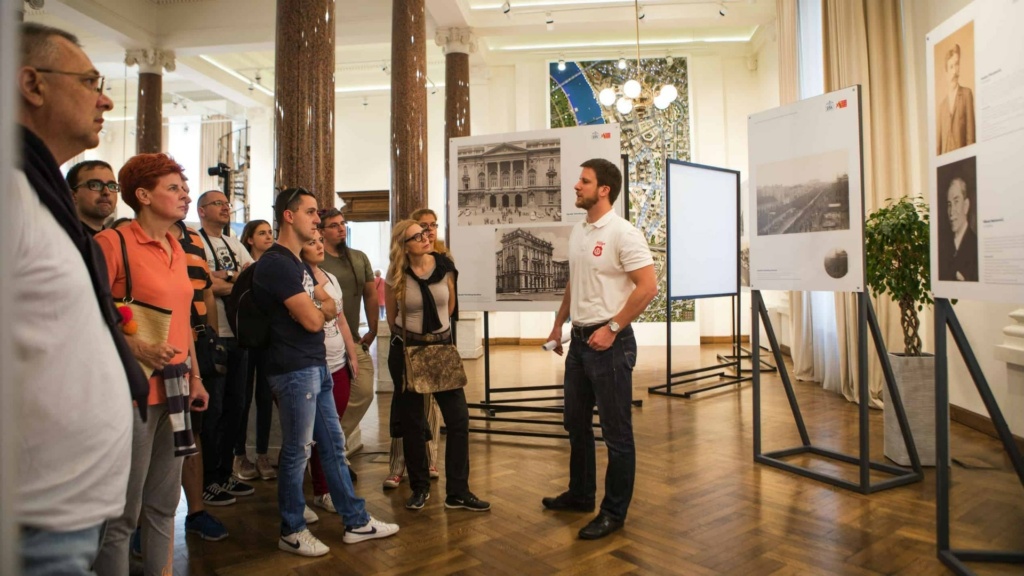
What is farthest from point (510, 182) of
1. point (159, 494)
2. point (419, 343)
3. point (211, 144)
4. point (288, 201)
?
point (211, 144)

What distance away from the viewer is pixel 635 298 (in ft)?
8.79

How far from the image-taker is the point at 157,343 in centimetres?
190

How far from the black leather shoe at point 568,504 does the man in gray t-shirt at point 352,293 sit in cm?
136

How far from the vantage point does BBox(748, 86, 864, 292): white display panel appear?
3234mm

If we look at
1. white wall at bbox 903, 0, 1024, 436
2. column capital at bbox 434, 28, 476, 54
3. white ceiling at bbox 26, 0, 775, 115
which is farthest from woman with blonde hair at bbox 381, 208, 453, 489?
column capital at bbox 434, 28, 476, 54

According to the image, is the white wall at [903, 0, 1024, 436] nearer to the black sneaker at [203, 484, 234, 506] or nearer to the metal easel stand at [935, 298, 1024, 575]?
the metal easel stand at [935, 298, 1024, 575]

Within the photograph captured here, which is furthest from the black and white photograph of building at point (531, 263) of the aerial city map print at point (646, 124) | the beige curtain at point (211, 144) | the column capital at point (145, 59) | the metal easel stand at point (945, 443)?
the beige curtain at point (211, 144)

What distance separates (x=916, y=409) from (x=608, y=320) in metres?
2.40

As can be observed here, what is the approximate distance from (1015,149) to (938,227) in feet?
1.52

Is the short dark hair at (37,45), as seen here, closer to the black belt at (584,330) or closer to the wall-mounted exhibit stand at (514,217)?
the black belt at (584,330)

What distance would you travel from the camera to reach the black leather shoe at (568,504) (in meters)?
3.05

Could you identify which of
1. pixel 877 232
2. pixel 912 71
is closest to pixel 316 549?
pixel 877 232

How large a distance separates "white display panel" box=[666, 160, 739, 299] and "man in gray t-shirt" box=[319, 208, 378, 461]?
3.23m

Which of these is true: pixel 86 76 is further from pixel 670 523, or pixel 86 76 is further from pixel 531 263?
pixel 531 263
